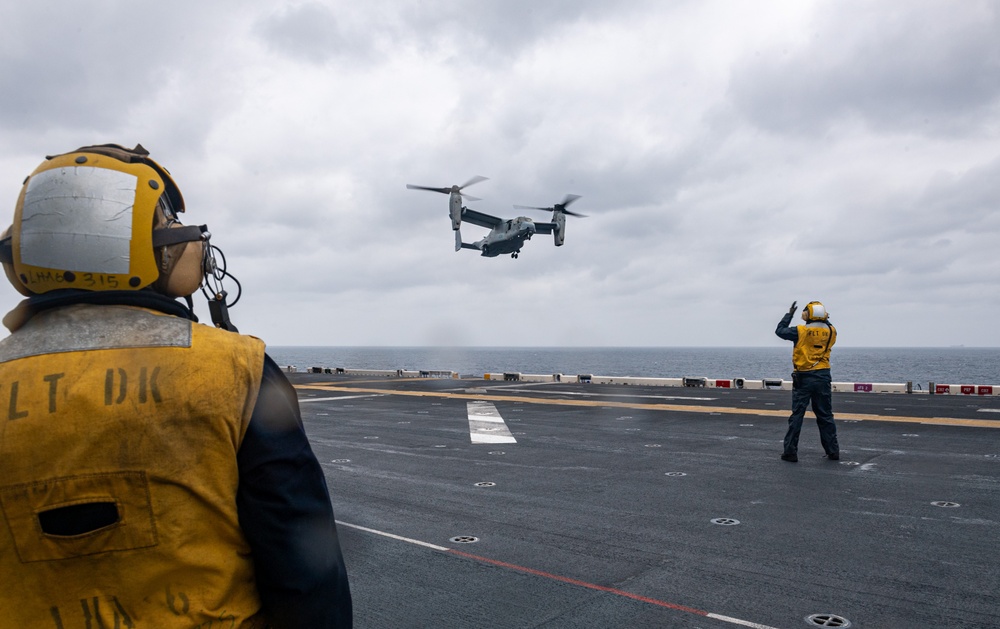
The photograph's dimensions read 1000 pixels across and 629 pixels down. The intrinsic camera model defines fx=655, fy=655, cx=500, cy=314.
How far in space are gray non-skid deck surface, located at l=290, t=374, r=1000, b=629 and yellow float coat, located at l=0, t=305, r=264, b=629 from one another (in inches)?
125

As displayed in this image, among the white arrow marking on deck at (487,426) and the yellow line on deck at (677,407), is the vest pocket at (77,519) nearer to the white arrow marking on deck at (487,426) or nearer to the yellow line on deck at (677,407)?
the white arrow marking on deck at (487,426)

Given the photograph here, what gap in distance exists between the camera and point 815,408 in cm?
1045

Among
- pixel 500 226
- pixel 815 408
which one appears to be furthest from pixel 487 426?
pixel 500 226

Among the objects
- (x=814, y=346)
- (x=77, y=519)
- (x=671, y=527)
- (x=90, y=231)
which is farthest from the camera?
(x=814, y=346)

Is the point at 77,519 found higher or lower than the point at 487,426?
higher

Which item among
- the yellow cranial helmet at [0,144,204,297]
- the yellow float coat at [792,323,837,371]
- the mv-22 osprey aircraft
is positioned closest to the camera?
the yellow cranial helmet at [0,144,204,297]

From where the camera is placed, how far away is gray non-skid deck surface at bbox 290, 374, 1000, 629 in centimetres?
472

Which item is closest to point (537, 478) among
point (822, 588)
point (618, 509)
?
point (618, 509)

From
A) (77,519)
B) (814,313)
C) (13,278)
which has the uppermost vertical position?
(814,313)

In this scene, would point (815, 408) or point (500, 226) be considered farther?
point (500, 226)

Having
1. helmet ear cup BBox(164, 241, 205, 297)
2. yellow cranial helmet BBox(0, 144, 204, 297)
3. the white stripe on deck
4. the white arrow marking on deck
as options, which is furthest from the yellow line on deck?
yellow cranial helmet BBox(0, 144, 204, 297)

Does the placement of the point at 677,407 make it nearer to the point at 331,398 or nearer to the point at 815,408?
the point at 815,408

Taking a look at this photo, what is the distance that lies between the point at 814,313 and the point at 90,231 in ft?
36.4

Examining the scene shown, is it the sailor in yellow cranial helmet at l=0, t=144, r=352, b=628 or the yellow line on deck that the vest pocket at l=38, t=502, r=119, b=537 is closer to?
the sailor in yellow cranial helmet at l=0, t=144, r=352, b=628
